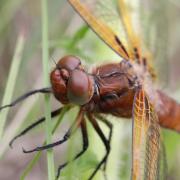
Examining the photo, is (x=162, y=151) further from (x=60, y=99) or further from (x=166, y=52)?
(x=166, y=52)

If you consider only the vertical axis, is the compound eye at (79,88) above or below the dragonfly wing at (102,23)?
below

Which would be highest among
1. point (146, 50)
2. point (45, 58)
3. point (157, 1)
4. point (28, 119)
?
point (157, 1)

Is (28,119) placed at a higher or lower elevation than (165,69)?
lower

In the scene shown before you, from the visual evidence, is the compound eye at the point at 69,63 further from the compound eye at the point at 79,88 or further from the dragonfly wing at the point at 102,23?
the dragonfly wing at the point at 102,23

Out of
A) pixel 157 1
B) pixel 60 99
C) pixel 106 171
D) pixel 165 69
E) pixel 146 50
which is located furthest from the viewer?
pixel 157 1

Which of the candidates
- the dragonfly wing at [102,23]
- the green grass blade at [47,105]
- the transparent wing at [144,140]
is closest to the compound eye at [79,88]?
the green grass blade at [47,105]

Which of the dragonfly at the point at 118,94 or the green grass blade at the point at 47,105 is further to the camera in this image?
the dragonfly at the point at 118,94

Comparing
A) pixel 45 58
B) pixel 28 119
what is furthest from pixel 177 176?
pixel 45 58
